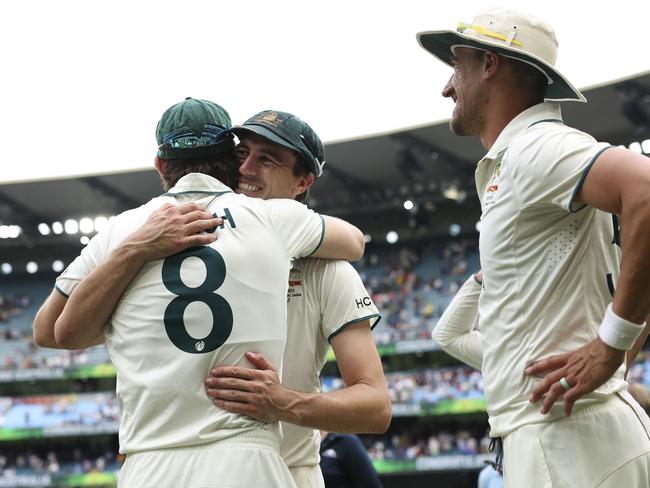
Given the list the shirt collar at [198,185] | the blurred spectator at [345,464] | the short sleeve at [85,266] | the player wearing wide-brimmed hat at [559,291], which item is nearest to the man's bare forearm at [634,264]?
the player wearing wide-brimmed hat at [559,291]

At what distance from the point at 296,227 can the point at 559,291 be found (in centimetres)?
83

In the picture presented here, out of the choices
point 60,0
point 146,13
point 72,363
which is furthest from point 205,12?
point 72,363

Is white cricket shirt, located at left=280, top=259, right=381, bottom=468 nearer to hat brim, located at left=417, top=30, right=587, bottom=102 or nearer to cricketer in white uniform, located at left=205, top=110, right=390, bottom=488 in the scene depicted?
cricketer in white uniform, located at left=205, top=110, right=390, bottom=488

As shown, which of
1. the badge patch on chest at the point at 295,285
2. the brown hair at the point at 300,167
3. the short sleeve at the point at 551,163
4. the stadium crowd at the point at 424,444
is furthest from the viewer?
the stadium crowd at the point at 424,444

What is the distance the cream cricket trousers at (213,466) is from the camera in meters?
2.45

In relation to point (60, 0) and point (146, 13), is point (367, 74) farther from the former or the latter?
point (60, 0)

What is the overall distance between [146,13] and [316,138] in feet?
82.9

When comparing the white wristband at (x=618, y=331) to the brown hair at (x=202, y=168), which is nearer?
the white wristband at (x=618, y=331)

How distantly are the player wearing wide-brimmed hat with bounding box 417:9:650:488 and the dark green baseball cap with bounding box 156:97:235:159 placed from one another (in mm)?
879

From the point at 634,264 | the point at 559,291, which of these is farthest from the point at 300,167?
the point at 634,264

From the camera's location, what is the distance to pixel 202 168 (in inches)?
113

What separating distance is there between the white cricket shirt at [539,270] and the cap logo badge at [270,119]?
0.91m

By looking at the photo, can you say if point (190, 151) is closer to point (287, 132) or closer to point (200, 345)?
point (287, 132)

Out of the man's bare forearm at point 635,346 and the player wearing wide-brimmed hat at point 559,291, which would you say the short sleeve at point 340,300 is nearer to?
the player wearing wide-brimmed hat at point 559,291
